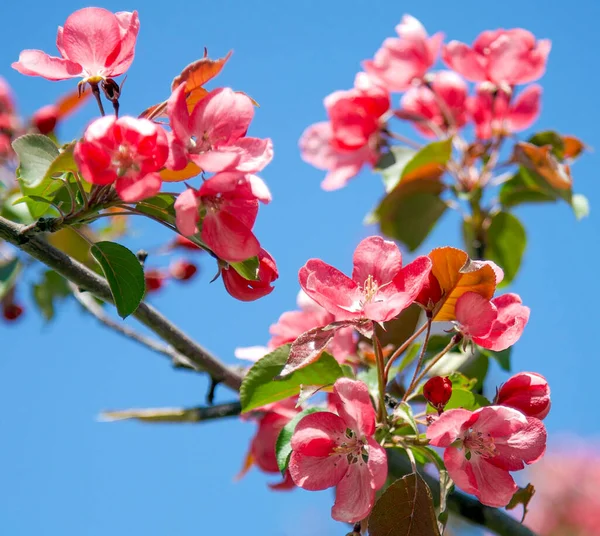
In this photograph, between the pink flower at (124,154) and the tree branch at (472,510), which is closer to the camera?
the pink flower at (124,154)

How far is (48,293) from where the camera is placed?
9.91ft

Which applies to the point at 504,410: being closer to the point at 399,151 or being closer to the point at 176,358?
the point at 176,358

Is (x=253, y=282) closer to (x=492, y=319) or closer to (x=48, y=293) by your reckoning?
(x=492, y=319)

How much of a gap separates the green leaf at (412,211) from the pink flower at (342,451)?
4.52 ft

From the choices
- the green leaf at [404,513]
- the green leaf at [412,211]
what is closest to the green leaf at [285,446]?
the green leaf at [404,513]

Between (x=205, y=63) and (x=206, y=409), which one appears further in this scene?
(x=206, y=409)

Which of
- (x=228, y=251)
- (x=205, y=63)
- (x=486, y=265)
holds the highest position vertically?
(x=205, y=63)

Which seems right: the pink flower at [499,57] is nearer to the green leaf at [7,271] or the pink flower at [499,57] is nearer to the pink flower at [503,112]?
the pink flower at [503,112]

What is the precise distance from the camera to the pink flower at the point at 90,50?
1381 mm

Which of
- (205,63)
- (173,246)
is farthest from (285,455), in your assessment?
(173,246)

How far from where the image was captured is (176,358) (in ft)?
A: 7.01

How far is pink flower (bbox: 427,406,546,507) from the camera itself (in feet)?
4.19

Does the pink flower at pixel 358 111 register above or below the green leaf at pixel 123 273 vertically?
above

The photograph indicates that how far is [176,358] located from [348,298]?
849mm
